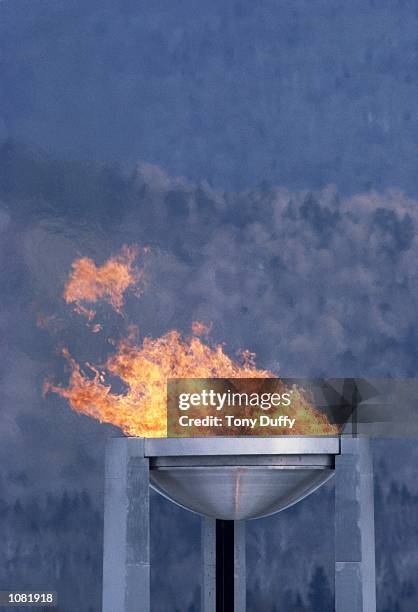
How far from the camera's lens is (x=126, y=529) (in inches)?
1779

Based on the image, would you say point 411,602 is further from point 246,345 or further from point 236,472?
point 236,472

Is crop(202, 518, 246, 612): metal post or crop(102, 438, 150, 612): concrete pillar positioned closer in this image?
crop(102, 438, 150, 612): concrete pillar

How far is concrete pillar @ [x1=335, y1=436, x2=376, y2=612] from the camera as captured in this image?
4469cm

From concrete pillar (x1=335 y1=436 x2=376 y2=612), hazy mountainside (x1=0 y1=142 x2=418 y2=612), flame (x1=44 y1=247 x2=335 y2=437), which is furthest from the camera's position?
hazy mountainside (x1=0 y1=142 x2=418 y2=612)

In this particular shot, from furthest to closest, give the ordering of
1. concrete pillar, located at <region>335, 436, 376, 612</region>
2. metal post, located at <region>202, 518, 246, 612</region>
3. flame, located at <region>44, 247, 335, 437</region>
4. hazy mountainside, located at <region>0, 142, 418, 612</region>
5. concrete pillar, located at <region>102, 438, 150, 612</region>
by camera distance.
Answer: hazy mountainside, located at <region>0, 142, 418, 612</region>, metal post, located at <region>202, 518, 246, 612</region>, flame, located at <region>44, 247, 335, 437</region>, concrete pillar, located at <region>102, 438, 150, 612</region>, concrete pillar, located at <region>335, 436, 376, 612</region>

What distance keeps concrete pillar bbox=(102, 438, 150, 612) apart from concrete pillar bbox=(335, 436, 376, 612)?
688 centimetres

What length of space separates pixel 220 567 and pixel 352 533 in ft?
41.7

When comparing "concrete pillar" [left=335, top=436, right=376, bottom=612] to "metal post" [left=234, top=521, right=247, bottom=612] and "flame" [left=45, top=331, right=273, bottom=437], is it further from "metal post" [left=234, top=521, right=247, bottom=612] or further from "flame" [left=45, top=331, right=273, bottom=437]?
"metal post" [left=234, top=521, right=247, bottom=612]

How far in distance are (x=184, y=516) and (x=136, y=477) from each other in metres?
52.5

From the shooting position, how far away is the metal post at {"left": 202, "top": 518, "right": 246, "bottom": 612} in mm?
56188

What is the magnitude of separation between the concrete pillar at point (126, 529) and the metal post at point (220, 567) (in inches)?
433

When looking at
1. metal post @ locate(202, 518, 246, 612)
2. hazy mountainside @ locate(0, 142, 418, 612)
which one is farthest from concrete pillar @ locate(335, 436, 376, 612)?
hazy mountainside @ locate(0, 142, 418, 612)

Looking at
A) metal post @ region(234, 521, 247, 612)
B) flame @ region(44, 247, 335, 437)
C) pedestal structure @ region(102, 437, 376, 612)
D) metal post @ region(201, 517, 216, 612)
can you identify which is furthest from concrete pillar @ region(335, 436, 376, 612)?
metal post @ region(234, 521, 247, 612)

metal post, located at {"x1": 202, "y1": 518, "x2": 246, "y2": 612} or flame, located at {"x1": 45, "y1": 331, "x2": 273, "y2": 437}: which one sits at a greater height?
flame, located at {"x1": 45, "y1": 331, "x2": 273, "y2": 437}
